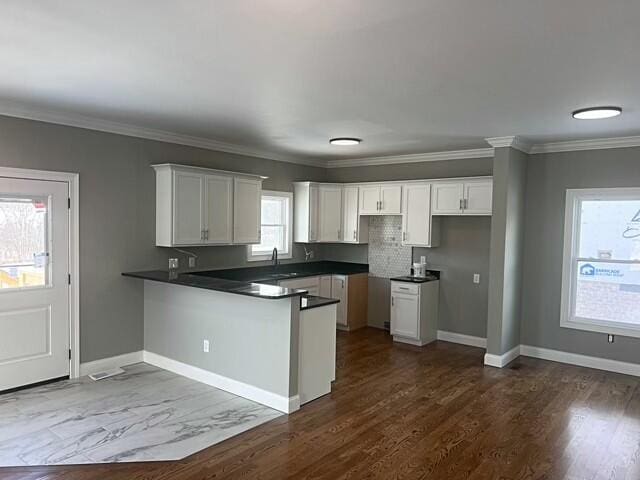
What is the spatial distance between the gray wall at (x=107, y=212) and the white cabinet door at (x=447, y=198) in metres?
3.22

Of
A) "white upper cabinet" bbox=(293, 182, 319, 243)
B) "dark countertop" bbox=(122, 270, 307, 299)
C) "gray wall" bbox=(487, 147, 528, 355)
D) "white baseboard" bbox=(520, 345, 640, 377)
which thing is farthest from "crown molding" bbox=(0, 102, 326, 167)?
"white baseboard" bbox=(520, 345, 640, 377)

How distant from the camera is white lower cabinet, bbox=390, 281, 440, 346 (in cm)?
612

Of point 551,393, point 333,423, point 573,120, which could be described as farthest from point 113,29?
point 551,393

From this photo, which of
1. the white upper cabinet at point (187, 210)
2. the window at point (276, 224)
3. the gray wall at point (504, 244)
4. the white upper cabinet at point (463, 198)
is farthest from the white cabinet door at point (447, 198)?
the white upper cabinet at point (187, 210)

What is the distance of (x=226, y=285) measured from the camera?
Answer: 14.1ft

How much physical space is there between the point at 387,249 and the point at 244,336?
336 cm

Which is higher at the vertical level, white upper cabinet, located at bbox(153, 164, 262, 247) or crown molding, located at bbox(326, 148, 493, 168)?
crown molding, located at bbox(326, 148, 493, 168)

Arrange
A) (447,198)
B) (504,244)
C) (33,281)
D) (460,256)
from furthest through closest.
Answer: (460,256)
(447,198)
(504,244)
(33,281)

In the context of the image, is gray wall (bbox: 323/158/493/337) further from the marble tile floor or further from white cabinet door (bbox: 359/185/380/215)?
the marble tile floor

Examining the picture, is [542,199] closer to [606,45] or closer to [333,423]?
[606,45]

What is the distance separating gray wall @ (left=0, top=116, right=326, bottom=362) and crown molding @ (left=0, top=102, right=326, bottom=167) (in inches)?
2.2

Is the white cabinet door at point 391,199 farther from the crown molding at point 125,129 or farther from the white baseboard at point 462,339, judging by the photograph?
the white baseboard at point 462,339

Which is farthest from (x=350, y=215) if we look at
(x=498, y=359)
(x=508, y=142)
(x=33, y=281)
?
(x=33, y=281)

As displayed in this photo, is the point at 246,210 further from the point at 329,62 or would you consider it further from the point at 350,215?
the point at 329,62
